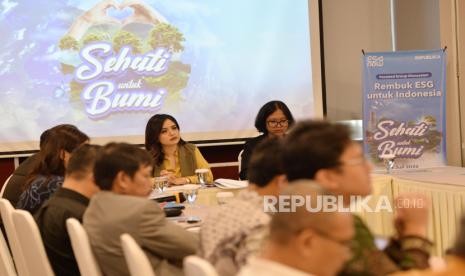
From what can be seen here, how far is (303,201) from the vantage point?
1.58m

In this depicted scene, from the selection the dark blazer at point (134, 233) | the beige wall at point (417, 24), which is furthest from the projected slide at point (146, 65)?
the dark blazer at point (134, 233)

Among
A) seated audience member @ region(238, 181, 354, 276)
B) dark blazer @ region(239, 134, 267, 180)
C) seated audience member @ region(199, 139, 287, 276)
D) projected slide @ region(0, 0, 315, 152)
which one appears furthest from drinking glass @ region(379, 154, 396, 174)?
seated audience member @ region(238, 181, 354, 276)

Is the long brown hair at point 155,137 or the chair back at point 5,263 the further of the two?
the long brown hair at point 155,137

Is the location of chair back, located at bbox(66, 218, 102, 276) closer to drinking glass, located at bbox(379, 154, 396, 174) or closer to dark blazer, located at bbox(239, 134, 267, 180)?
dark blazer, located at bbox(239, 134, 267, 180)

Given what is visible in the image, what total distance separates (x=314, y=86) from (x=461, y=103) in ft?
4.77

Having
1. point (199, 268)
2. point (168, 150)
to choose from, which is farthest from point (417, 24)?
point (199, 268)

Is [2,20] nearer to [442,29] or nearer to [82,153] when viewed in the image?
[82,153]

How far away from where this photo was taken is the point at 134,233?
2.67m

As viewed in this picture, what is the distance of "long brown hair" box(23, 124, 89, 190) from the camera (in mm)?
3887

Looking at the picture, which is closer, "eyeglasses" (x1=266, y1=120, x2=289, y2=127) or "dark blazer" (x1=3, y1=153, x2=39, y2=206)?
"dark blazer" (x1=3, y1=153, x2=39, y2=206)

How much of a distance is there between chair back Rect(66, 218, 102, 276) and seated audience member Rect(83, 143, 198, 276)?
0.07 m

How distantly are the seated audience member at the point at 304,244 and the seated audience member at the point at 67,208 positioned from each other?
1.85 meters

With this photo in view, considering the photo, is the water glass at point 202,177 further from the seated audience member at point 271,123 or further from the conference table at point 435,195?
the conference table at point 435,195

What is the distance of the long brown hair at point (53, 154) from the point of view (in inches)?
153
